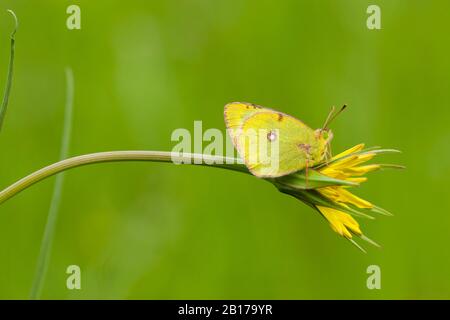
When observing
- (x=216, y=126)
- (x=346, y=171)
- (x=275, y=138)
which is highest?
(x=216, y=126)

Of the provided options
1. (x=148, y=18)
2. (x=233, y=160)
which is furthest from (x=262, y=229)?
(x=233, y=160)

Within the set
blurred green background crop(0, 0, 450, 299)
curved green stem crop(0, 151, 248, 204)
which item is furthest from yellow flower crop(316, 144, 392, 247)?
blurred green background crop(0, 0, 450, 299)

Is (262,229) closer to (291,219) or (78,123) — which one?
(291,219)

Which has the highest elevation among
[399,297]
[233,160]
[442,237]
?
[233,160]

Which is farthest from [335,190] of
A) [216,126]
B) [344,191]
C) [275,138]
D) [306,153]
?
[216,126]

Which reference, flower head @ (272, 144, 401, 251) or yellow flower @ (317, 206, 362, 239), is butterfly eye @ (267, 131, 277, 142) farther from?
yellow flower @ (317, 206, 362, 239)

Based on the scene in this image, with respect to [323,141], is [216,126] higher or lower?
higher

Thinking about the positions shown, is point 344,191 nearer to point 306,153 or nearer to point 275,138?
point 306,153
